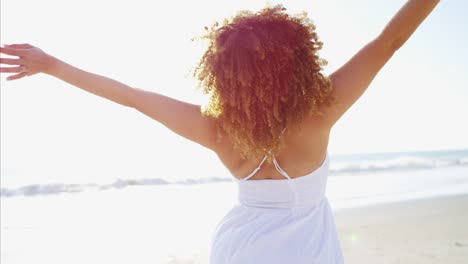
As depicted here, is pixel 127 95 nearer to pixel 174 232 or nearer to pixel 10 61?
pixel 10 61

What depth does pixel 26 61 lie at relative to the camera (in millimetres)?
1616

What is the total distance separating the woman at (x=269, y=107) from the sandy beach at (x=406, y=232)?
3.72 m

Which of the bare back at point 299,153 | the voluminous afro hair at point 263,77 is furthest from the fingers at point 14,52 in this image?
the bare back at point 299,153

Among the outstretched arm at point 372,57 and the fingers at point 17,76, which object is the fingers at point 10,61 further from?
the outstretched arm at point 372,57

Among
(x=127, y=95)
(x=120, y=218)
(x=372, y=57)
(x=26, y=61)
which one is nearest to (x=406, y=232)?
(x=120, y=218)

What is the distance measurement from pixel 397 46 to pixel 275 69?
0.42 metres

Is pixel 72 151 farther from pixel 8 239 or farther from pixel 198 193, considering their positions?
pixel 8 239

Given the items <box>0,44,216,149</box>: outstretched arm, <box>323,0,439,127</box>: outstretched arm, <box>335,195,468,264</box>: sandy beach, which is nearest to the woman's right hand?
<box>0,44,216,149</box>: outstretched arm

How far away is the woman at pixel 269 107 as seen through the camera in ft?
5.29

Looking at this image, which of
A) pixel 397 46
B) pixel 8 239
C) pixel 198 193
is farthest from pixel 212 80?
pixel 198 193

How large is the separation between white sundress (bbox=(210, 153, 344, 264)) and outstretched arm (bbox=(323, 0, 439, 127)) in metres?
0.26

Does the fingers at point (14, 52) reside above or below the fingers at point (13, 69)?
above

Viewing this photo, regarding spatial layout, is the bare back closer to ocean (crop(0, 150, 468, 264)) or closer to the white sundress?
the white sundress

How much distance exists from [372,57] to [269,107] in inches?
14.6
